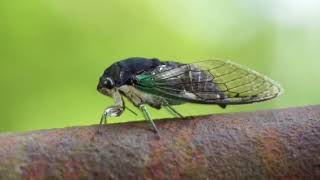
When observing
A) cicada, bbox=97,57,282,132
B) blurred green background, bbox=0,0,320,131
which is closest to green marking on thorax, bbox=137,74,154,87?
cicada, bbox=97,57,282,132

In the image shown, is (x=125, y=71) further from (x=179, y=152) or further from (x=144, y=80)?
(x=179, y=152)

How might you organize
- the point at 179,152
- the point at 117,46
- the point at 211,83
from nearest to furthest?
the point at 179,152, the point at 211,83, the point at 117,46

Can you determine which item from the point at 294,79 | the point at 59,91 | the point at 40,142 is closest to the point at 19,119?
the point at 59,91

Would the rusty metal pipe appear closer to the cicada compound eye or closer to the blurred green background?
the cicada compound eye

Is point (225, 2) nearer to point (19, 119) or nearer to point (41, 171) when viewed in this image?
point (19, 119)

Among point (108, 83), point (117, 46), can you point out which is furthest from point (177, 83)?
point (117, 46)

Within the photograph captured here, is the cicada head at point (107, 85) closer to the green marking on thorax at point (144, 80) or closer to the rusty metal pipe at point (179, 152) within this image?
the green marking on thorax at point (144, 80)

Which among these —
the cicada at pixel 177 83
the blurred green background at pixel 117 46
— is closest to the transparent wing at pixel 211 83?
the cicada at pixel 177 83
